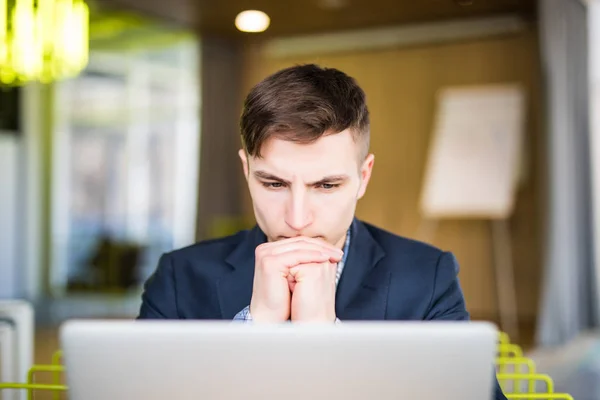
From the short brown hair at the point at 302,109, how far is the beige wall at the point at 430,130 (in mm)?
5965

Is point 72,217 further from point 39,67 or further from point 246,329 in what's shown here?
point 246,329

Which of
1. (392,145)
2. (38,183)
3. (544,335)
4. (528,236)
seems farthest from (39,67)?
(528,236)

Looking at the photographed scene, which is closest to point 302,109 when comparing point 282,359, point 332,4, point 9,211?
point 282,359

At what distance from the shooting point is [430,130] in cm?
779

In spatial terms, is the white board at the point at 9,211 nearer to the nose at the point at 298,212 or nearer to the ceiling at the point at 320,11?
the ceiling at the point at 320,11

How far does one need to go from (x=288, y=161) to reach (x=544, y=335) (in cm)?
479

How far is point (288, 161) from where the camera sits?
138cm

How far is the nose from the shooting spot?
1389 mm

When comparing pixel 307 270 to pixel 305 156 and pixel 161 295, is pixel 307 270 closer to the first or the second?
pixel 305 156

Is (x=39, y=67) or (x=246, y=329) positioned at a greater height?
(x=39, y=67)

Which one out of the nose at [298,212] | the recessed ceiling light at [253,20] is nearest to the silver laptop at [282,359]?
the nose at [298,212]

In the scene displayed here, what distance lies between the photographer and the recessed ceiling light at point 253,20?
7145 mm

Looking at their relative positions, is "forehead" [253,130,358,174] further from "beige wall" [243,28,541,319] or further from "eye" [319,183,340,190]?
"beige wall" [243,28,541,319]

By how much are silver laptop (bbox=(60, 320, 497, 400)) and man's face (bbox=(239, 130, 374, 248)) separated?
0.64 meters
